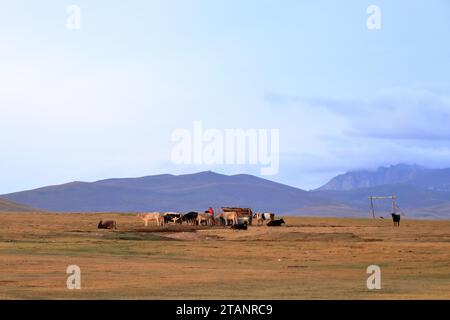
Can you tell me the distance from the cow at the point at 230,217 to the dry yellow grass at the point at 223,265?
1505 cm

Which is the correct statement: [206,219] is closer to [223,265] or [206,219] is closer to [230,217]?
[230,217]

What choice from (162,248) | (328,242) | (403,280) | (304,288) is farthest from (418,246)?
(304,288)

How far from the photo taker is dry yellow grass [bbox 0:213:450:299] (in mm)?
21891

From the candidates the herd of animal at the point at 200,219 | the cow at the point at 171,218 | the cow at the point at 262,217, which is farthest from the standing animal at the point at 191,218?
the cow at the point at 262,217

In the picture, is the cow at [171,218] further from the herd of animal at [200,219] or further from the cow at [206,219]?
the cow at [206,219]

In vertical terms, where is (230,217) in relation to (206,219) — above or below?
above

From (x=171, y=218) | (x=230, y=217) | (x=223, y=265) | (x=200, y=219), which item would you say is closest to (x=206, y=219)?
(x=200, y=219)

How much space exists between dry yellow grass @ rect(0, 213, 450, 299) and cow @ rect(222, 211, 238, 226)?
15.1 meters

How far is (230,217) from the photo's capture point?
69062 mm

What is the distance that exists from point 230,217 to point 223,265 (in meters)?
37.1

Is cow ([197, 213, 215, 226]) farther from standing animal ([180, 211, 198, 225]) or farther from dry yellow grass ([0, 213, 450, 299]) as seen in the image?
dry yellow grass ([0, 213, 450, 299])

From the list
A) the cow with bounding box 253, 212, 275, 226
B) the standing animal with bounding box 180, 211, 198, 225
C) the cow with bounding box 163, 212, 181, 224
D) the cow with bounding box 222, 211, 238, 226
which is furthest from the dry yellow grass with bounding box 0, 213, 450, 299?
the cow with bounding box 253, 212, 275, 226

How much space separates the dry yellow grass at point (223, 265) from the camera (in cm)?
2189
